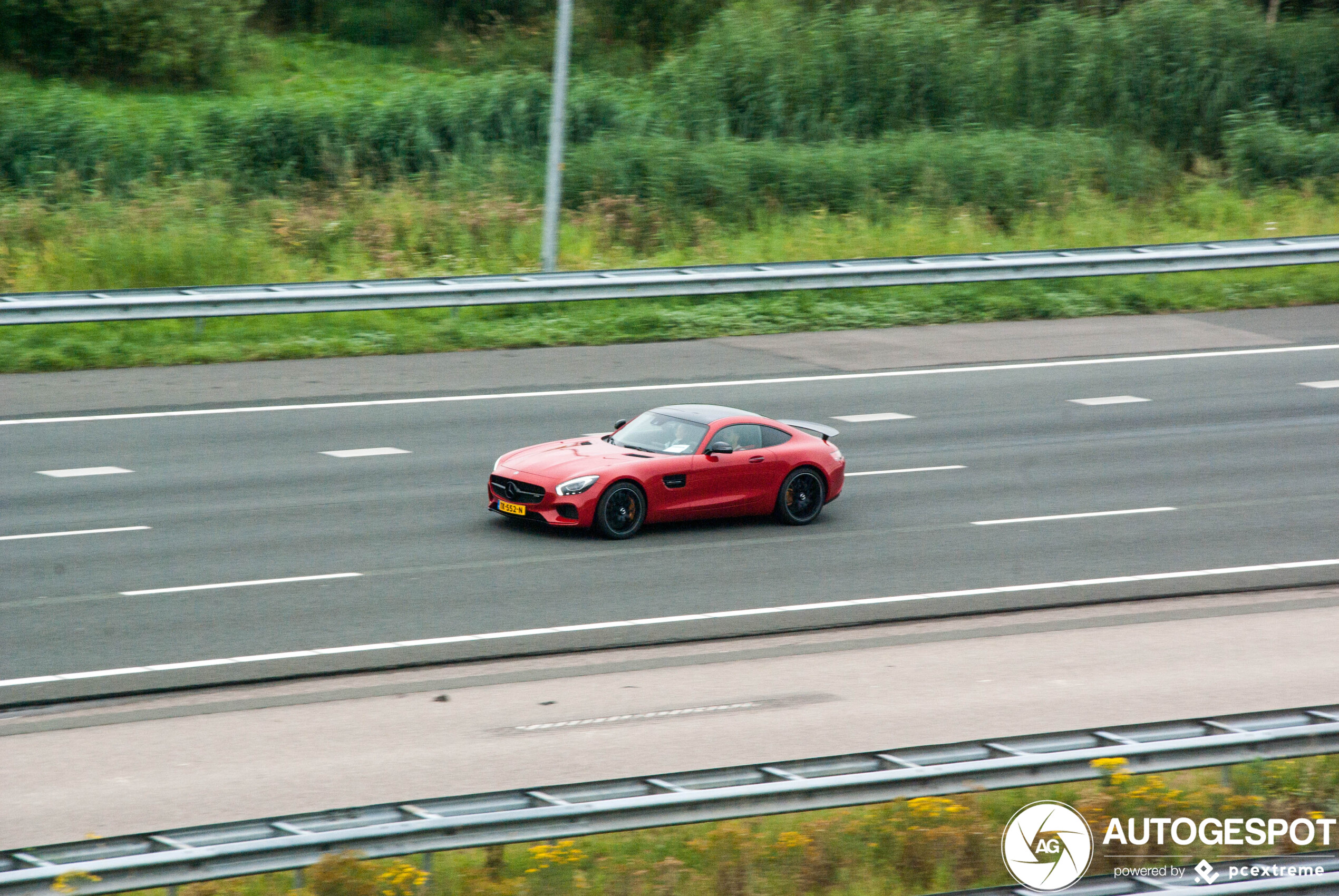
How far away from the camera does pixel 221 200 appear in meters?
28.0

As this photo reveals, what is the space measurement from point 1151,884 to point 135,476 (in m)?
11.9

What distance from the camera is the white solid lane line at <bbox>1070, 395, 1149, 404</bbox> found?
66.5ft

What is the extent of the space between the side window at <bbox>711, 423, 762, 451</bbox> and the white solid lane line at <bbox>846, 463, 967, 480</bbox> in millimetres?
1980

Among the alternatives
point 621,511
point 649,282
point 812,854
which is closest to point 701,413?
point 621,511

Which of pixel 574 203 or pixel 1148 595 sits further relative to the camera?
pixel 574 203

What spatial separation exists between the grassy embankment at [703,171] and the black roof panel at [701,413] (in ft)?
23.1

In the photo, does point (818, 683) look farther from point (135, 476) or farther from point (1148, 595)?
point (135, 476)

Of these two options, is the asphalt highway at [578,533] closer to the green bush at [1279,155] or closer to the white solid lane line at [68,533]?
the white solid lane line at [68,533]

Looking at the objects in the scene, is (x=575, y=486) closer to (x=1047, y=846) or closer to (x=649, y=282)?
(x=1047, y=846)

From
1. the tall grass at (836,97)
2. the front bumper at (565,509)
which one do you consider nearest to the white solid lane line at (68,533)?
the front bumper at (565,509)

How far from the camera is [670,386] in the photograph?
785 inches

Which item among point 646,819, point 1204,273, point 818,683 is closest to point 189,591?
point 818,683

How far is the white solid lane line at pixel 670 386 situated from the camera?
1805 centimetres

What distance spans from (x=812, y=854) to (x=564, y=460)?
7.44m
